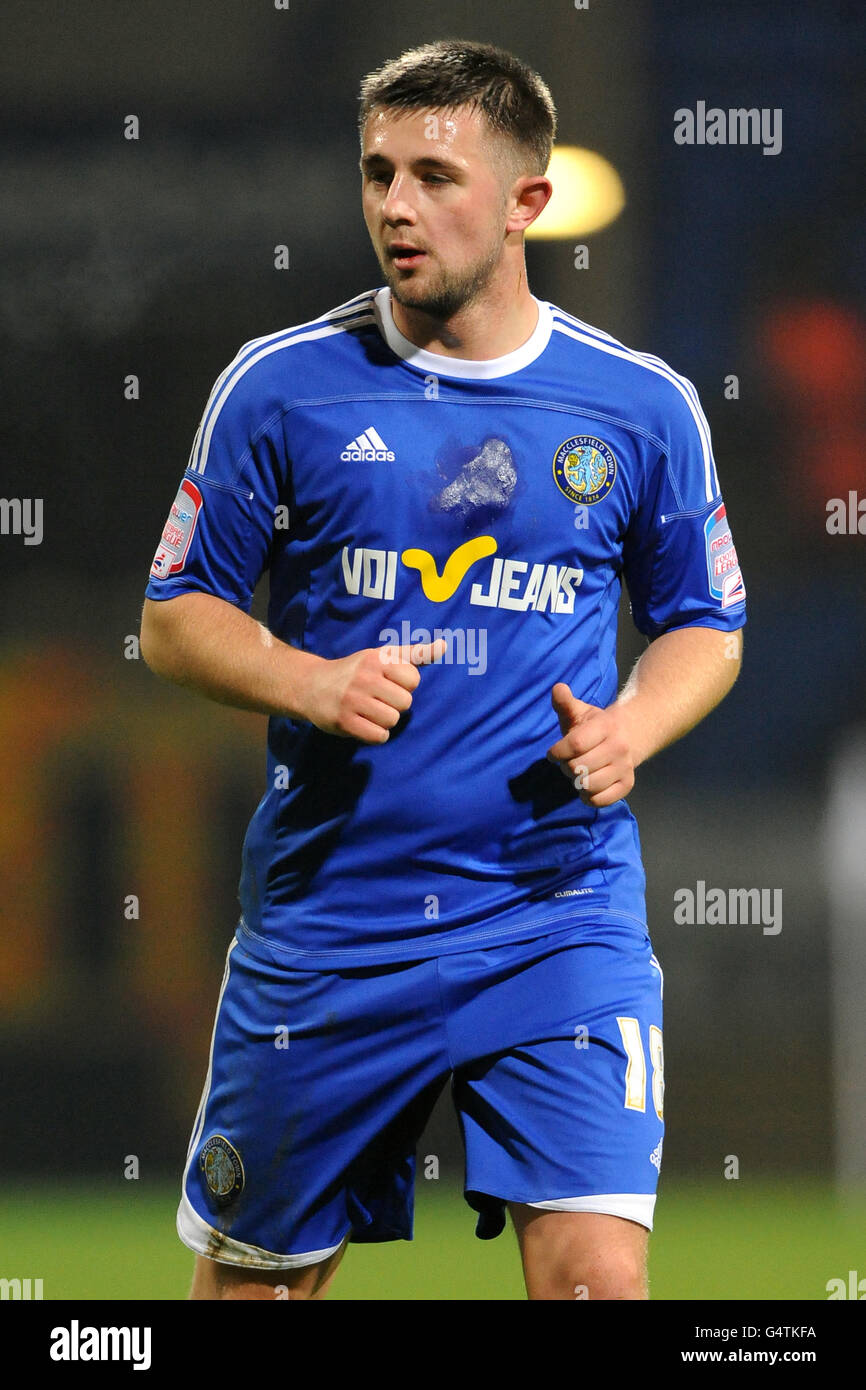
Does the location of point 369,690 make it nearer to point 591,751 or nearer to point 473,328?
point 591,751

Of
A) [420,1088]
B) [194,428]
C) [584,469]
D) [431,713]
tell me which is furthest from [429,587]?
[194,428]

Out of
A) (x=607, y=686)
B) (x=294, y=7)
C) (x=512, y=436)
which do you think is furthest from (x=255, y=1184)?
(x=294, y=7)

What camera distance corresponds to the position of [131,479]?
3977 mm

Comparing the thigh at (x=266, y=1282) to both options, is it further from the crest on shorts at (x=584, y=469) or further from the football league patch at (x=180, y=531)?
the crest on shorts at (x=584, y=469)

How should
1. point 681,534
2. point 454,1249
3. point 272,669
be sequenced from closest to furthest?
point 272,669 < point 681,534 < point 454,1249

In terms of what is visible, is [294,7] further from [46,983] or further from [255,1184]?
[255,1184]

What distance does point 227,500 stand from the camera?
2.21m

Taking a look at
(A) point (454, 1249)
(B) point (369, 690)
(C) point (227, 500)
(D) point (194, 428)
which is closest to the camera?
(B) point (369, 690)

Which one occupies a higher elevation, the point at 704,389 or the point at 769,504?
the point at 704,389

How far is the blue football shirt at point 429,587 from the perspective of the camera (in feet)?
7.06

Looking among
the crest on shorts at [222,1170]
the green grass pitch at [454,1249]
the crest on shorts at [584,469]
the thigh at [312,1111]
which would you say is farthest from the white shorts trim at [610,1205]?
the green grass pitch at [454,1249]

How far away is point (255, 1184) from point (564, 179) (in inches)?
101

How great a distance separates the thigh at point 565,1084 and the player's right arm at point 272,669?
397 mm

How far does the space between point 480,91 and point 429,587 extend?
2.25ft
